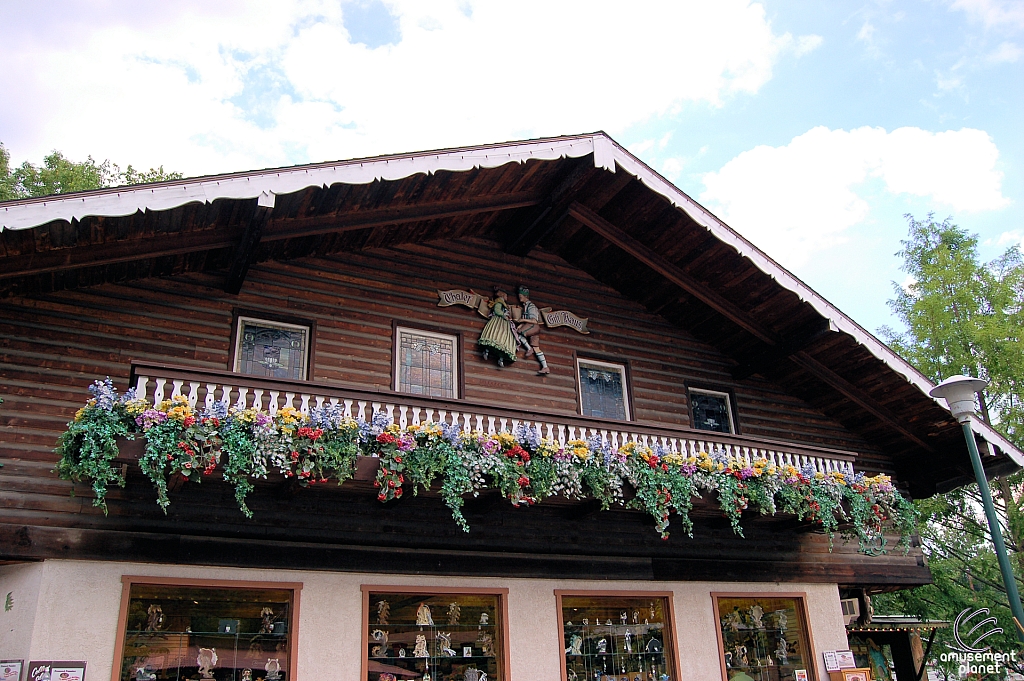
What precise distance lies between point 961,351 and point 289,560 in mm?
18607

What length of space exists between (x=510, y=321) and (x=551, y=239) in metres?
1.98

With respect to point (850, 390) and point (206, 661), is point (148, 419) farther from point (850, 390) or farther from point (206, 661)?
point (850, 390)

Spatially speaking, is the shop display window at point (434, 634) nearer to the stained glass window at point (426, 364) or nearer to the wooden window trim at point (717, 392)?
the stained glass window at point (426, 364)

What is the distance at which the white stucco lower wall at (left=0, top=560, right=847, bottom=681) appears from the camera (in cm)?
917

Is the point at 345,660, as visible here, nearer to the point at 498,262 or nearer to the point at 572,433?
the point at 572,433

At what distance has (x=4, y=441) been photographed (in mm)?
9648

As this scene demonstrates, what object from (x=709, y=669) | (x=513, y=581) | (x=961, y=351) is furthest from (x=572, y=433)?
(x=961, y=351)

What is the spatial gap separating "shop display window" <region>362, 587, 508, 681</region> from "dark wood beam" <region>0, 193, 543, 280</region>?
15.8 ft

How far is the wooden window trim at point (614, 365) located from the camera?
1404cm

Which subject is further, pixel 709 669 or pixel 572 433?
pixel 709 669

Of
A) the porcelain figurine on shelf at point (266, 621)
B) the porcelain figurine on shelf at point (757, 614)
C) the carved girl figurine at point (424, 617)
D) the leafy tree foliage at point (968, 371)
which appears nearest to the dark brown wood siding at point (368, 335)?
the carved girl figurine at point (424, 617)

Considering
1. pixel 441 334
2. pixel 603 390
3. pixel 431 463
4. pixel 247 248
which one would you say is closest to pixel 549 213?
pixel 441 334

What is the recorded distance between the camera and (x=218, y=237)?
36.2 ft

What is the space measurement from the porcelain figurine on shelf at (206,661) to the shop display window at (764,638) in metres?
7.27
